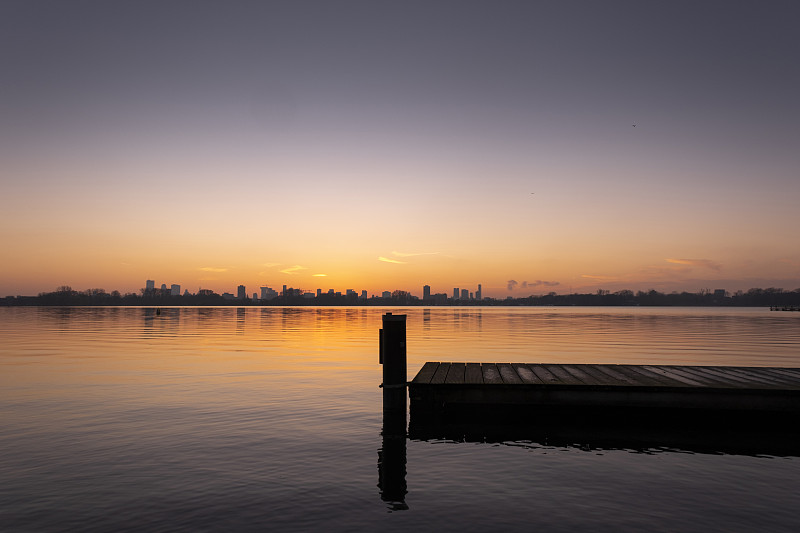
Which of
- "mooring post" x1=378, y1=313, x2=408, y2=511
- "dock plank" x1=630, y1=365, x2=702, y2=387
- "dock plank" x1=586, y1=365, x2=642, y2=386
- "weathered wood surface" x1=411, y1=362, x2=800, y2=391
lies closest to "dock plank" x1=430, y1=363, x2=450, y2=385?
"weathered wood surface" x1=411, y1=362, x2=800, y2=391

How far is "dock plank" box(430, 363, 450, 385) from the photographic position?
14645 millimetres

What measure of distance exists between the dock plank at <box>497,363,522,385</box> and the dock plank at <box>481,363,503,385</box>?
116mm

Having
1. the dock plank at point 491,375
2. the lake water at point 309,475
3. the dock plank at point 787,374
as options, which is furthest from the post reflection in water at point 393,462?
the dock plank at point 787,374

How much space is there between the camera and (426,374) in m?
16.1

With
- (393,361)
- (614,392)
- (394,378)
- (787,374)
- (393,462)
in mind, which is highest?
(393,361)

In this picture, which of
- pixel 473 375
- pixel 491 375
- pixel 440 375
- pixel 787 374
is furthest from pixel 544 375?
pixel 787 374

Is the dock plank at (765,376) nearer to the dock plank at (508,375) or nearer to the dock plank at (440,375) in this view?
the dock plank at (508,375)

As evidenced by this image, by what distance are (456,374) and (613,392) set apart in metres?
4.27

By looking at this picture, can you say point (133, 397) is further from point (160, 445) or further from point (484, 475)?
point (484, 475)

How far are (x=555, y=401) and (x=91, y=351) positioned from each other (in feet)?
107

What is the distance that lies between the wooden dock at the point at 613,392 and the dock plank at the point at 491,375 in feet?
0.08

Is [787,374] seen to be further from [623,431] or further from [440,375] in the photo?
[440,375]

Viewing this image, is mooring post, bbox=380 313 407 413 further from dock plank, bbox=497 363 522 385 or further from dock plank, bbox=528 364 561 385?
dock plank, bbox=528 364 561 385

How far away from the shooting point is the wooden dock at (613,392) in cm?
1337
